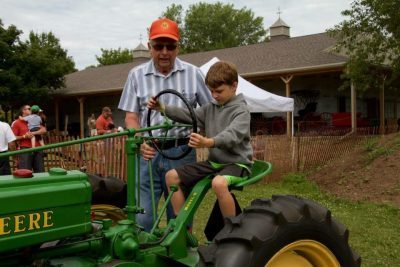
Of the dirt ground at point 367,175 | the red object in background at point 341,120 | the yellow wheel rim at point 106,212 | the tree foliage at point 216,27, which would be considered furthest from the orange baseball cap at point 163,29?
the tree foliage at point 216,27

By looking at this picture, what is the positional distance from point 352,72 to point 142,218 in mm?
13265

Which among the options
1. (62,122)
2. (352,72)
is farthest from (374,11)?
(62,122)

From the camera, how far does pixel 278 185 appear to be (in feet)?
35.0

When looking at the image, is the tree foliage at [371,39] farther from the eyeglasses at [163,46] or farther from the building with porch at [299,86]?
the eyeglasses at [163,46]

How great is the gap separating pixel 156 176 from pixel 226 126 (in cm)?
79

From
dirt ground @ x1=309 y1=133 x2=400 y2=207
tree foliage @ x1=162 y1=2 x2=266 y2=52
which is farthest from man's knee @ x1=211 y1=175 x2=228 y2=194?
tree foliage @ x1=162 y1=2 x2=266 y2=52

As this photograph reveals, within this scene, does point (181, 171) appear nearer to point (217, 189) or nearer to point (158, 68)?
point (217, 189)

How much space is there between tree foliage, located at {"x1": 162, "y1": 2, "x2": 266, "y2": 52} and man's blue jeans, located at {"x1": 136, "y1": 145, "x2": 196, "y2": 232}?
167ft

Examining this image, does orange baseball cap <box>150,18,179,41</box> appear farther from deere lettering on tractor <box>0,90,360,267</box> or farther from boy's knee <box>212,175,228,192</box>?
boy's knee <box>212,175,228,192</box>

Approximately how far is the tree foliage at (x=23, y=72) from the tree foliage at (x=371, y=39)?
1725 cm

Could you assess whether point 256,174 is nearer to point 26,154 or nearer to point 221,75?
point 221,75

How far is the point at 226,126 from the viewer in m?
3.52

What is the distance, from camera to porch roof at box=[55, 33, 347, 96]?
20016mm

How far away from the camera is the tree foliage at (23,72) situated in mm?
27109
